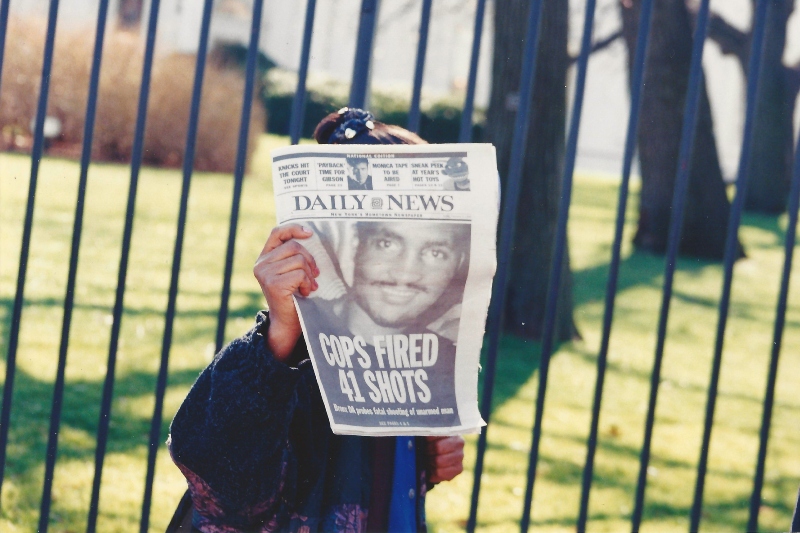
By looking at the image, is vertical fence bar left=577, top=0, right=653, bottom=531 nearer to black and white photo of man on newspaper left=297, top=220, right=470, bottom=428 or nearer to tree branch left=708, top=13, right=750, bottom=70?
black and white photo of man on newspaper left=297, top=220, right=470, bottom=428

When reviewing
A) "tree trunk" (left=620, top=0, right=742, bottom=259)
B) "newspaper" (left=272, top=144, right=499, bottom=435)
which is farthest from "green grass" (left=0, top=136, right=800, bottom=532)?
"newspaper" (left=272, top=144, right=499, bottom=435)

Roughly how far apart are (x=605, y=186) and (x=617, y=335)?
10.7 metres

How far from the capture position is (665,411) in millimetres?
5371

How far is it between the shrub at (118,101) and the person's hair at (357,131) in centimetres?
1092

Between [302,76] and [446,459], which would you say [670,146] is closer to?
[302,76]

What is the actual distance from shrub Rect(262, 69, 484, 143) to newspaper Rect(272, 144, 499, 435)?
58.0ft

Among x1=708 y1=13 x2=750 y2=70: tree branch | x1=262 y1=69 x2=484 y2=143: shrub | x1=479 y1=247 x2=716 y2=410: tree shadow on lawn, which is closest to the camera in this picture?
x1=479 y1=247 x2=716 y2=410: tree shadow on lawn

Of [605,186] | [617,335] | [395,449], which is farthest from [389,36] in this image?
[395,449]

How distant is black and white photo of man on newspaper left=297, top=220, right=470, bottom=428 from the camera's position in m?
1.51

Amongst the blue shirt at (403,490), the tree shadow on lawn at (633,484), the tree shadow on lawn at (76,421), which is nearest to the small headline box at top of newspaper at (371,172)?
the blue shirt at (403,490)

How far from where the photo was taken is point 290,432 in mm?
1556

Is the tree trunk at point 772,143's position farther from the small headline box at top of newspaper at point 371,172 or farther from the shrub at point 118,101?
the small headline box at top of newspaper at point 371,172

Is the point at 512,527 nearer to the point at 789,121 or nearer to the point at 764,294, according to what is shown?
the point at 764,294

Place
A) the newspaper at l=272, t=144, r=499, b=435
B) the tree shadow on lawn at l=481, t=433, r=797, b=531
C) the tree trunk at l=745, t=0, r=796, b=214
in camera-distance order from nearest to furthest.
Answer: the newspaper at l=272, t=144, r=499, b=435 < the tree shadow on lawn at l=481, t=433, r=797, b=531 < the tree trunk at l=745, t=0, r=796, b=214
